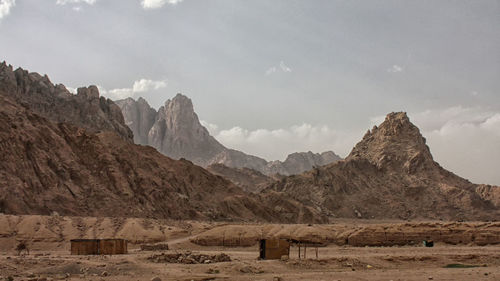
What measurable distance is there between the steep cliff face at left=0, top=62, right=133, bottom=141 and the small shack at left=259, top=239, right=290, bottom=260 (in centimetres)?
6698

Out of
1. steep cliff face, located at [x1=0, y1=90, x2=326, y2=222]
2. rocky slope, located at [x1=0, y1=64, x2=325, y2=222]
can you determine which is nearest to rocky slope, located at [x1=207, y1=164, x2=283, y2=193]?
rocky slope, located at [x1=0, y1=64, x2=325, y2=222]

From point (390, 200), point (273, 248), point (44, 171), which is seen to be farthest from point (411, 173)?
point (273, 248)

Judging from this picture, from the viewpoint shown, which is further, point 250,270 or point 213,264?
point 213,264

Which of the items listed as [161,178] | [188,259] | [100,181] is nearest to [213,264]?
[188,259]

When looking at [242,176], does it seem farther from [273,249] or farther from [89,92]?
[273,249]

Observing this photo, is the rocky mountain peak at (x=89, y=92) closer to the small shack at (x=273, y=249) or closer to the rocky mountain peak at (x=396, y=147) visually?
the rocky mountain peak at (x=396, y=147)

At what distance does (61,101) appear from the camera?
10050cm

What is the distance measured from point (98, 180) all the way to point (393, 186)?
72835 millimetres

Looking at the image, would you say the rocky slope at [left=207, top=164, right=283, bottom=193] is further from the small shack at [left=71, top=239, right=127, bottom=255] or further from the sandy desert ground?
the small shack at [left=71, top=239, right=127, bottom=255]

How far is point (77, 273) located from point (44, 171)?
46.8 metres

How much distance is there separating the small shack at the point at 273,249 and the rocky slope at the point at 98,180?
39.1m

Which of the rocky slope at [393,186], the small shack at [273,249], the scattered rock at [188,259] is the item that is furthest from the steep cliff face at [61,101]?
the small shack at [273,249]

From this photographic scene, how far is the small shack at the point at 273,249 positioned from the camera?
35.0 m

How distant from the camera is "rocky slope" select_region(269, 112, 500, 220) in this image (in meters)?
113
